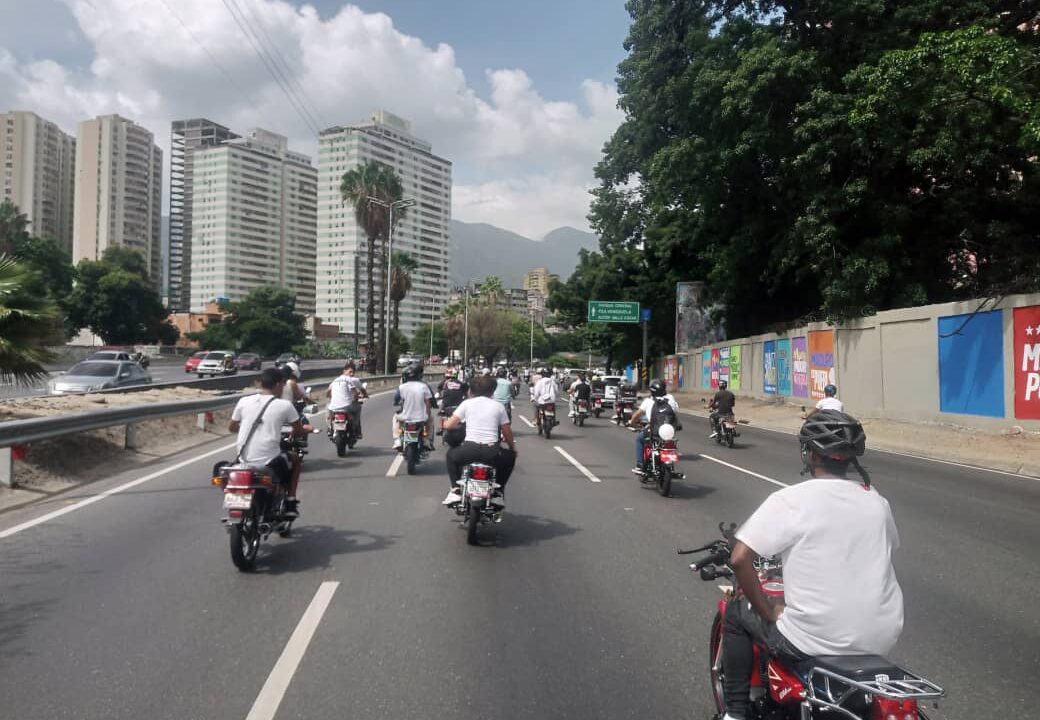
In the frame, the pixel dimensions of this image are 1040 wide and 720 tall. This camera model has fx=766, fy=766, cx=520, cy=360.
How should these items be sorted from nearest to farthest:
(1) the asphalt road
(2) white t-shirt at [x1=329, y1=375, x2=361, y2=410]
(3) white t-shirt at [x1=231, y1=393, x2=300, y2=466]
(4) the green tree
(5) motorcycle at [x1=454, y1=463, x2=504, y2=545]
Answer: (1) the asphalt road < (3) white t-shirt at [x1=231, y1=393, x2=300, y2=466] < (5) motorcycle at [x1=454, y1=463, x2=504, y2=545] < (2) white t-shirt at [x1=329, y1=375, x2=361, y2=410] < (4) the green tree

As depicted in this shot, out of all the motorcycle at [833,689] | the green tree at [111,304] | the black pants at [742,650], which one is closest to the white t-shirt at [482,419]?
the motorcycle at [833,689]

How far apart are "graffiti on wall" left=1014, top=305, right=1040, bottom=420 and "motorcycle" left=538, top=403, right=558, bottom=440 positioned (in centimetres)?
1075

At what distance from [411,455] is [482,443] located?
4420 mm

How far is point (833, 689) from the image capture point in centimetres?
270

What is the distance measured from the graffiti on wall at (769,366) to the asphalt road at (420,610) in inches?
916

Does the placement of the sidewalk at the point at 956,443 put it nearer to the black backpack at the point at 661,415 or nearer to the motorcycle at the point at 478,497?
the black backpack at the point at 661,415

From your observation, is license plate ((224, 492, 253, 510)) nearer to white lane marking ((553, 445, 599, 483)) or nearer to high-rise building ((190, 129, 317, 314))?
white lane marking ((553, 445, 599, 483))

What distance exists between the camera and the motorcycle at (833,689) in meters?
2.51

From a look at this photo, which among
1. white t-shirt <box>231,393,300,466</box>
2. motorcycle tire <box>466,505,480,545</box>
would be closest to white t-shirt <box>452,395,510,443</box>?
motorcycle tire <box>466,505,480,545</box>

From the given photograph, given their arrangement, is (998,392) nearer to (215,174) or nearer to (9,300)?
(9,300)

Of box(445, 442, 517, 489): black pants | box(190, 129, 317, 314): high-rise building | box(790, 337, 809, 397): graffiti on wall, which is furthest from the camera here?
box(190, 129, 317, 314): high-rise building

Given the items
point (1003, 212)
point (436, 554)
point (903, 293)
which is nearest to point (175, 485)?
point (436, 554)

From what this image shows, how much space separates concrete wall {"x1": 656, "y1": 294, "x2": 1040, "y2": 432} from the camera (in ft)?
60.0

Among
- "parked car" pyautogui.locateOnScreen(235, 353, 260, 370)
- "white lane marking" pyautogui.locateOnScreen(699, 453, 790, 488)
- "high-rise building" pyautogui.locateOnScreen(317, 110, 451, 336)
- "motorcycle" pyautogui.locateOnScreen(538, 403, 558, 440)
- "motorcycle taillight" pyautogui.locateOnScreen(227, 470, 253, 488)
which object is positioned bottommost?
"white lane marking" pyautogui.locateOnScreen(699, 453, 790, 488)
